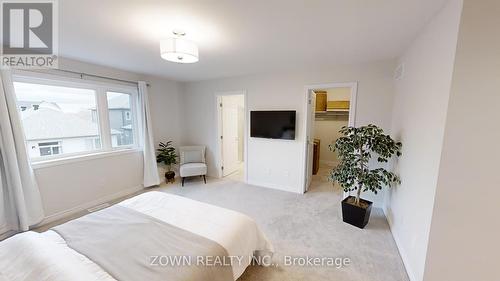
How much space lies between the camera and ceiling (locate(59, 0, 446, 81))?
1479mm

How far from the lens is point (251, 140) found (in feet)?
13.4

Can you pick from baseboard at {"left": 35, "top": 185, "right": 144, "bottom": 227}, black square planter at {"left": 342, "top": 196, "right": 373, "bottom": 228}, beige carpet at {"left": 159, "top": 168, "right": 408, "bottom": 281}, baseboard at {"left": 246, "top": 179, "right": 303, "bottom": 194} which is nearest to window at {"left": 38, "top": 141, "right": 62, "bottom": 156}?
baseboard at {"left": 35, "top": 185, "right": 144, "bottom": 227}

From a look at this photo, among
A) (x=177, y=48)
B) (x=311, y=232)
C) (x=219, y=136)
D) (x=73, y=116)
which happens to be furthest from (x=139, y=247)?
(x=219, y=136)

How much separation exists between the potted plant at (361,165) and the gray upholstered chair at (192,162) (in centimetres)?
264

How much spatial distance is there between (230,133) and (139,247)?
12.1 ft

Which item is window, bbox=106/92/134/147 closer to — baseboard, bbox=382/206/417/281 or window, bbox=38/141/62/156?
window, bbox=38/141/62/156

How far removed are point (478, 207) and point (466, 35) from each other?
1.13 meters

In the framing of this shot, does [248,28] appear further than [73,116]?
No

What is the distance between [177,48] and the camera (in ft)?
5.91

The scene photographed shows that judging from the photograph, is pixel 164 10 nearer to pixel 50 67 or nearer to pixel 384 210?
pixel 50 67

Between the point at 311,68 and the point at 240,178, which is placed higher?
the point at 311,68

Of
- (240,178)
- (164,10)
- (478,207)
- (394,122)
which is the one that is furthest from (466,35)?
(240,178)

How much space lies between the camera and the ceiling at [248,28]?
148 cm

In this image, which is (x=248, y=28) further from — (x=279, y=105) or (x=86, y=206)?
(x=86, y=206)
